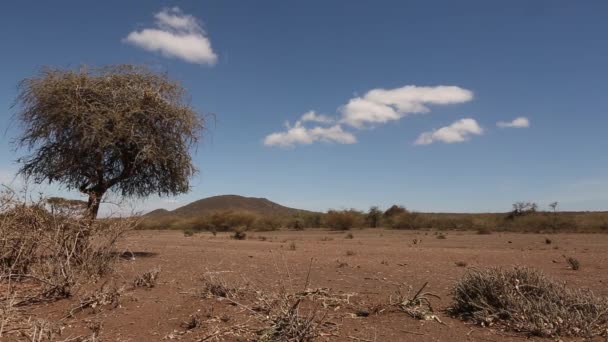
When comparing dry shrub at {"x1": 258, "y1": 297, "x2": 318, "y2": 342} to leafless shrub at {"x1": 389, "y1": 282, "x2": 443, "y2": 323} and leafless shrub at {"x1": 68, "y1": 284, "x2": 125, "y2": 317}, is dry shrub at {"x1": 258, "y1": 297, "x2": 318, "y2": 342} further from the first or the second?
leafless shrub at {"x1": 68, "y1": 284, "x2": 125, "y2": 317}

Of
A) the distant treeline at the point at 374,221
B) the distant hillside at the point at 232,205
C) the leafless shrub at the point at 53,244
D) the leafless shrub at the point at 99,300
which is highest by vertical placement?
the distant hillside at the point at 232,205

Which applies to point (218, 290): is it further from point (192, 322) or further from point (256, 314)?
point (256, 314)

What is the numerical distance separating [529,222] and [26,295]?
4125cm

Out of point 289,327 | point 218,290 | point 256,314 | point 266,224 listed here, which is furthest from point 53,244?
point 266,224

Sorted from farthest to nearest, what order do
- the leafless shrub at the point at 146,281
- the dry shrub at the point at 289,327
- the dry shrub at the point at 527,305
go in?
the leafless shrub at the point at 146,281 < the dry shrub at the point at 527,305 < the dry shrub at the point at 289,327

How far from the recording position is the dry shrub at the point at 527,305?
643 centimetres

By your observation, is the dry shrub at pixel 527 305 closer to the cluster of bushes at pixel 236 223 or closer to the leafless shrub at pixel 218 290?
the leafless shrub at pixel 218 290

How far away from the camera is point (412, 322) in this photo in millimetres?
7070

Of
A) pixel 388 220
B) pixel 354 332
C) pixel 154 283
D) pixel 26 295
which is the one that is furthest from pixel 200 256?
pixel 388 220

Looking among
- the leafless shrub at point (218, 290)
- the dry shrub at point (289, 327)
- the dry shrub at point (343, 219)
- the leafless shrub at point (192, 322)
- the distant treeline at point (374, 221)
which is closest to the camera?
the dry shrub at point (289, 327)

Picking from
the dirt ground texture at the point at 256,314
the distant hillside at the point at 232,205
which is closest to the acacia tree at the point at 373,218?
the dirt ground texture at the point at 256,314

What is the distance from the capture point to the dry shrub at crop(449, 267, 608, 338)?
6.43 m

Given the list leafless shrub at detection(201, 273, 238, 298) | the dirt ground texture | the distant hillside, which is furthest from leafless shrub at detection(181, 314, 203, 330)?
the distant hillside

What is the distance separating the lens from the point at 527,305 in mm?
6855
